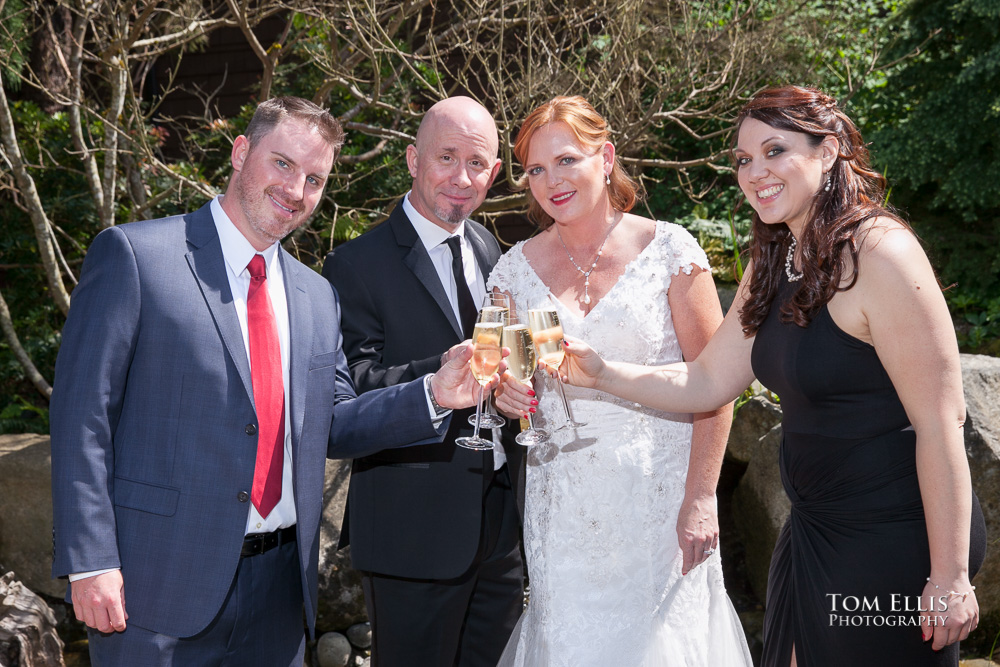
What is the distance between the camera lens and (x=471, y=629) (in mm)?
3178

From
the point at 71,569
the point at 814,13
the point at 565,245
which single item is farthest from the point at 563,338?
the point at 814,13

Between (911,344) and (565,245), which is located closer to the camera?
(911,344)

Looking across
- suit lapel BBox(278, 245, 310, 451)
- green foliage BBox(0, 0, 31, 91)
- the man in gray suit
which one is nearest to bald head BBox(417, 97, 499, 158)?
the man in gray suit

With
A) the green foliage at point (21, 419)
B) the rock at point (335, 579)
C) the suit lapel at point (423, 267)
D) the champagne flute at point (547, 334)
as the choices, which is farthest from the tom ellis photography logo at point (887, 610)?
the green foliage at point (21, 419)

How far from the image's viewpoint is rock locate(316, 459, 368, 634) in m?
4.74

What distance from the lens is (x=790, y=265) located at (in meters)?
2.50

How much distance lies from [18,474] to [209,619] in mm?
3463

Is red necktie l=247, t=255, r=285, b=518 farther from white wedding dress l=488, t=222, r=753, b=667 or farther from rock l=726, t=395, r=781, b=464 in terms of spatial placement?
rock l=726, t=395, r=781, b=464

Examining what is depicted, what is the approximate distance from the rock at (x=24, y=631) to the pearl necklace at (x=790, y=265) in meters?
3.73

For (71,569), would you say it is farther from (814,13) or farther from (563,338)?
(814,13)

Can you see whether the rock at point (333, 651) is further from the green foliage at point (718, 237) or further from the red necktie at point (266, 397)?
the green foliage at point (718, 237)

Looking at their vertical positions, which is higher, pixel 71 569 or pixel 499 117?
pixel 499 117

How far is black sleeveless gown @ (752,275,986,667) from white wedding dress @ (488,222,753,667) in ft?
1.77

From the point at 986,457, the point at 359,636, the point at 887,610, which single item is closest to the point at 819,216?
the point at 887,610
